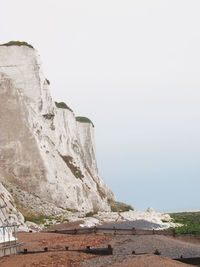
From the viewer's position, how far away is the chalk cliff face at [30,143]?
3708 centimetres

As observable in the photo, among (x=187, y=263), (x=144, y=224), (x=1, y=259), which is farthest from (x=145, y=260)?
(x=144, y=224)

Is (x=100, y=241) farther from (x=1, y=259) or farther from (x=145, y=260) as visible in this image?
(x=145, y=260)

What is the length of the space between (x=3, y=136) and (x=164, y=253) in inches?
1076

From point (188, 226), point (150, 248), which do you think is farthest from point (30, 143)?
point (150, 248)

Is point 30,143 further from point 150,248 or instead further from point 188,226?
point 150,248

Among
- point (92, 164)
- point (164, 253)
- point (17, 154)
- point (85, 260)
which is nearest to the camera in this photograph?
point (85, 260)

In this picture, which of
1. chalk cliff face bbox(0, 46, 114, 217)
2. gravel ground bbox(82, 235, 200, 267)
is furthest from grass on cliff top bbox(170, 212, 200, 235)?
chalk cliff face bbox(0, 46, 114, 217)

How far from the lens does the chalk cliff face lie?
3708cm

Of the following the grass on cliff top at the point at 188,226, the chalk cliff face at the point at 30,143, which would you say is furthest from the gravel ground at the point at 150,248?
the chalk cliff face at the point at 30,143

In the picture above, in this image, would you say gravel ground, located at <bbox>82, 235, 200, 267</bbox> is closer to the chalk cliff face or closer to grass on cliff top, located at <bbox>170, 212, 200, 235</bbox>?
grass on cliff top, located at <bbox>170, 212, 200, 235</bbox>

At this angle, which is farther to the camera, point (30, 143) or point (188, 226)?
point (30, 143)

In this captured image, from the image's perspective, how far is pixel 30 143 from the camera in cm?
3947

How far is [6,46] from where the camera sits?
1729 inches

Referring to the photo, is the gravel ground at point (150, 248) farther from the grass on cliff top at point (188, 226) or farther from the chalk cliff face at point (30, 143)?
the chalk cliff face at point (30, 143)
